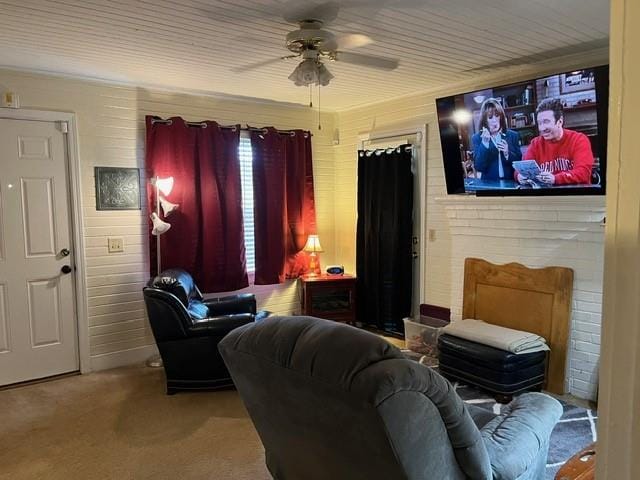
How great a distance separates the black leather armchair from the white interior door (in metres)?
0.91

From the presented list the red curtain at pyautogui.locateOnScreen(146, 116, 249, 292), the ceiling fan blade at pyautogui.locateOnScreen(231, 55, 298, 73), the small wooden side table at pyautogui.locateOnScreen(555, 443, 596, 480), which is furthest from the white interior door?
the small wooden side table at pyautogui.locateOnScreen(555, 443, 596, 480)

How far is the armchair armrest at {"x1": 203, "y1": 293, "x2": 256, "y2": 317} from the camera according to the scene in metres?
4.23

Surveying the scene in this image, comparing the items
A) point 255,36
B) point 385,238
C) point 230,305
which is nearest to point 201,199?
point 230,305

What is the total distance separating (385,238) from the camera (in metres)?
4.90

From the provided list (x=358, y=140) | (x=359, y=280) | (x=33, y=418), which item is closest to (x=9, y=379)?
(x=33, y=418)

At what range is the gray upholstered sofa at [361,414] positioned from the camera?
4.44ft

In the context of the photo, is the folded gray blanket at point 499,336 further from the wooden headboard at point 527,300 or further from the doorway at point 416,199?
the doorway at point 416,199

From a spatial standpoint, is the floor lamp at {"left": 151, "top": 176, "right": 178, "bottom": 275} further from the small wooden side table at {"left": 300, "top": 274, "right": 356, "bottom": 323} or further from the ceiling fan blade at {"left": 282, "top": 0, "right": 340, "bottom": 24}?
the ceiling fan blade at {"left": 282, "top": 0, "right": 340, "bottom": 24}

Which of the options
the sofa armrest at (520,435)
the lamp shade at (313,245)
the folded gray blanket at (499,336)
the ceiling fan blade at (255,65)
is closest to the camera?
the sofa armrest at (520,435)

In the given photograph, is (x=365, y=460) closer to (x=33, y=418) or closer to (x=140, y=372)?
(x=33, y=418)

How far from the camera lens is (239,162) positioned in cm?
478

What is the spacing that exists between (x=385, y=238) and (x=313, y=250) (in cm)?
76

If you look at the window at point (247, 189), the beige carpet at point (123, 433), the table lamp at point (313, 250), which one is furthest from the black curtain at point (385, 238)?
the beige carpet at point (123, 433)

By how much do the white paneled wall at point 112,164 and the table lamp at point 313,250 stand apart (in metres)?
1.50
